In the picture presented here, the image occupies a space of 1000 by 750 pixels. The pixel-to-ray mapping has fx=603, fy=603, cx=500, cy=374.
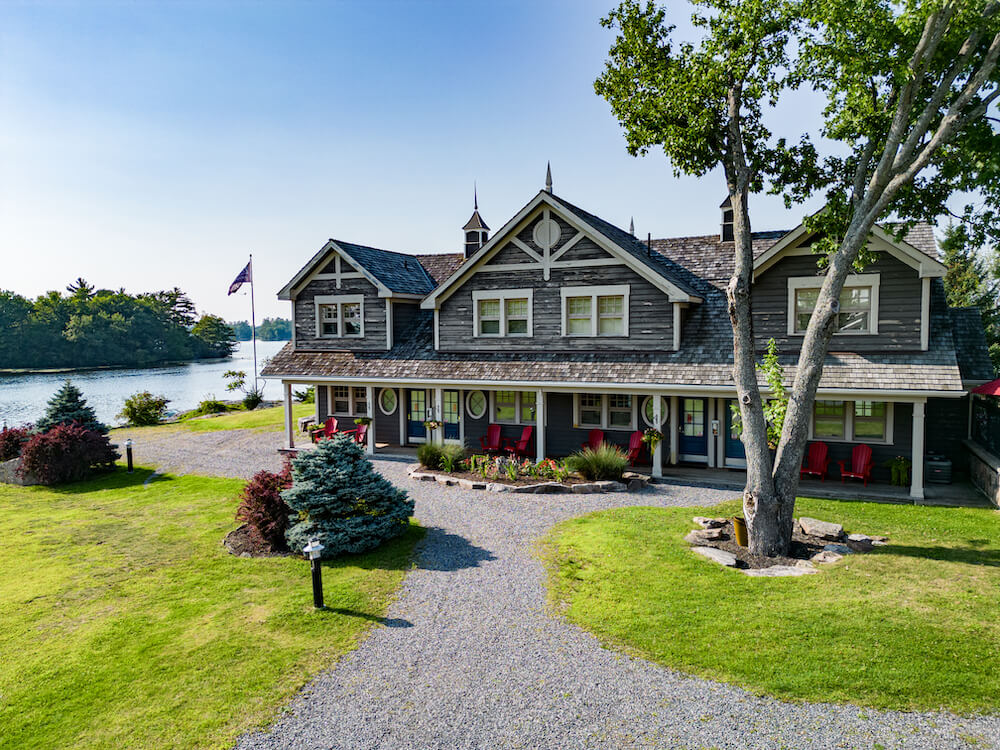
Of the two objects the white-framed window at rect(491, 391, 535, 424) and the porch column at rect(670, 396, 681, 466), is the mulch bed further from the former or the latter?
the porch column at rect(670, 396, 681, 466)

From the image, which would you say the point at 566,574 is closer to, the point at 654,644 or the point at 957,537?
the point at 654,644

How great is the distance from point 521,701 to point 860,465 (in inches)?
505

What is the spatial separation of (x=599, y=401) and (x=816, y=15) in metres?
11.3

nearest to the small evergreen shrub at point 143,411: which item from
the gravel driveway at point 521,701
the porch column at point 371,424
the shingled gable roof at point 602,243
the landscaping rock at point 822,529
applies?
the porch column at point 371,424

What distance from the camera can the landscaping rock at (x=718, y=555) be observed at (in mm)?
10023

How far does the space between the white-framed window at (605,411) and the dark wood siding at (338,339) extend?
24.2ft

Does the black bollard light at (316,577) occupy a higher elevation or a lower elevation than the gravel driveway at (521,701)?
higher

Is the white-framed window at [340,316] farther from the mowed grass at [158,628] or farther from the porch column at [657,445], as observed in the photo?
the porch column at [657,445]

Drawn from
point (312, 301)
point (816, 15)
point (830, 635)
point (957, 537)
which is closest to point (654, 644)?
point (830, 635)

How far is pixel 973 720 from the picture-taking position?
19.2 ft

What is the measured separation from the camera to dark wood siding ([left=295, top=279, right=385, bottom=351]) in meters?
21.5

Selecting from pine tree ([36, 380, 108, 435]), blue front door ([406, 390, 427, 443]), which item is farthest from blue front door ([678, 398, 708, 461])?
pine tree ([36, 380, 108, 435])

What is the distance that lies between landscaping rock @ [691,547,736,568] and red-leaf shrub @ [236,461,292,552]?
7723 mm

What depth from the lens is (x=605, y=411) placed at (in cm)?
1878
